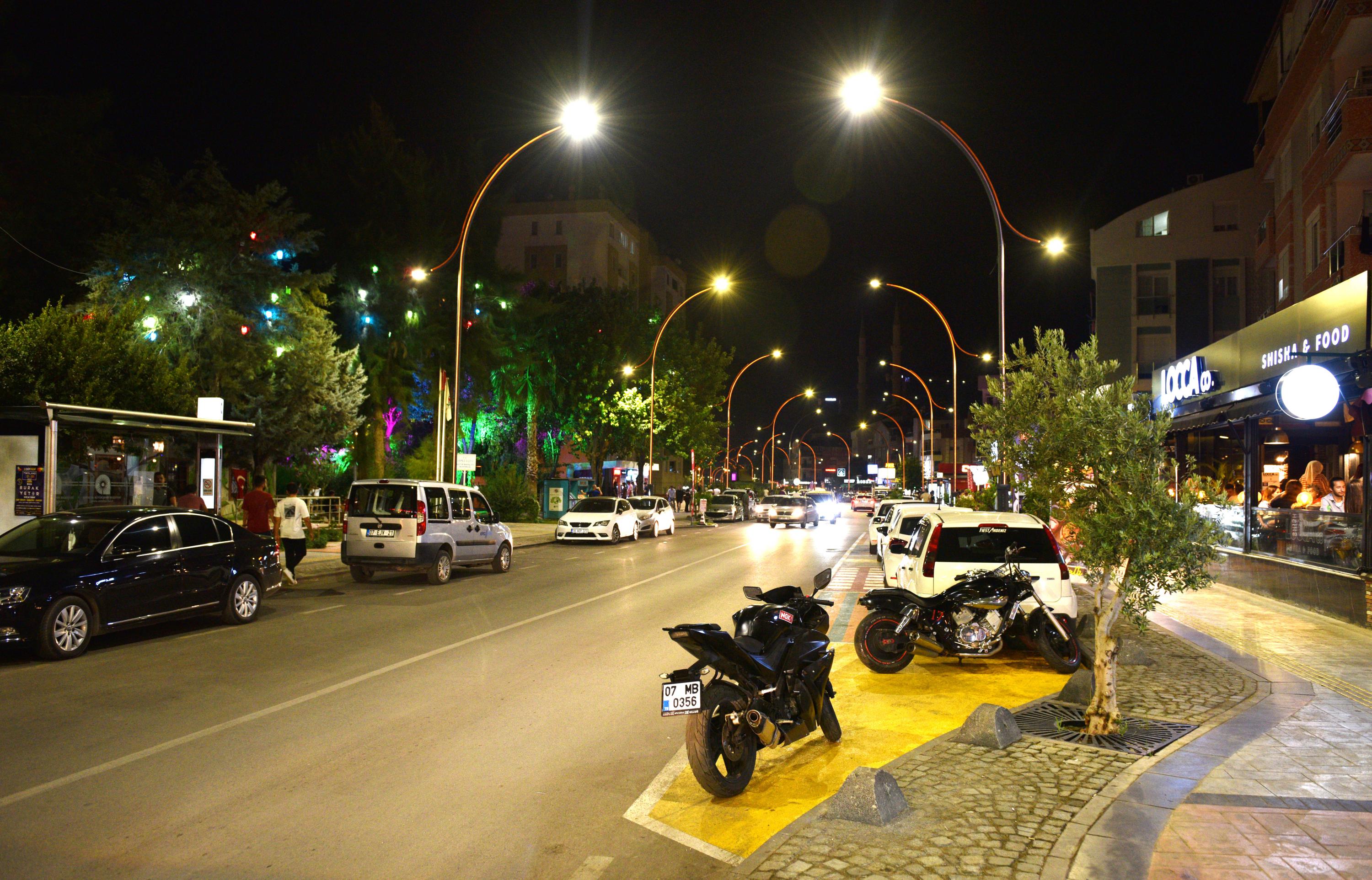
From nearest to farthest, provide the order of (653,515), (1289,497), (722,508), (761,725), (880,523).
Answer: (761,725) < (1289,497) < (880,523) < (653,515) < (722,508)

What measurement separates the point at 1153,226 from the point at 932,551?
43.8 m

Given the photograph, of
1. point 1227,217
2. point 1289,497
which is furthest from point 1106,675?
point 1227,217

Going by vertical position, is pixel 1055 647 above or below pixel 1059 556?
below

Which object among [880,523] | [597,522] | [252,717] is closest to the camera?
[252,717]

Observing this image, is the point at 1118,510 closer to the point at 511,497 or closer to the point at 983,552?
the point at 983,552

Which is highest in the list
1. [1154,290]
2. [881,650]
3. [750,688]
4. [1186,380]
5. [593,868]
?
[1154,290]

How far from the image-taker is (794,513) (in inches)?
1833

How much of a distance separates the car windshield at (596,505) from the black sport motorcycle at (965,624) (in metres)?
22.6

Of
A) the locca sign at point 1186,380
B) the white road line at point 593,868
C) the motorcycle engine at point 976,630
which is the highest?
the locca sign at point 1186,380

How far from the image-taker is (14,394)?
20.0 m

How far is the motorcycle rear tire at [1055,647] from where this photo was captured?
978 cm

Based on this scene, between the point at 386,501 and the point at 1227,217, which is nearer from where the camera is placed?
the point at 386,501

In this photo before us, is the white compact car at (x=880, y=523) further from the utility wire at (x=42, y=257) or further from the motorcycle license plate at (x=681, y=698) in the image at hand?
the utility wire at (x=42, y=257)

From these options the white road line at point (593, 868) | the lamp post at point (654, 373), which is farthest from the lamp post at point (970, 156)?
the lamp post at point (654, 373)
